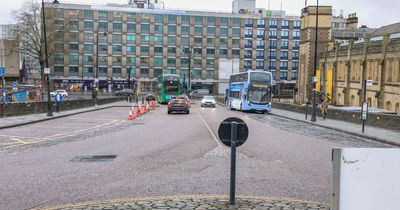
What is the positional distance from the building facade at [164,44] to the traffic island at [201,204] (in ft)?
315

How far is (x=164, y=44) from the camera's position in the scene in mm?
109875

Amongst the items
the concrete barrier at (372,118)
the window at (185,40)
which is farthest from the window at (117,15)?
→ the concrete barrier at (372,118)

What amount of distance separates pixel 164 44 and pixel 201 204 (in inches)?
4116

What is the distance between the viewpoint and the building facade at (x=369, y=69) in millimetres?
46656

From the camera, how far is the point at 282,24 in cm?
11806

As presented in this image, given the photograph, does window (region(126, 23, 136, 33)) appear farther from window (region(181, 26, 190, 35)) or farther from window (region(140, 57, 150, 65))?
window (region(181, 26, 190, 35))

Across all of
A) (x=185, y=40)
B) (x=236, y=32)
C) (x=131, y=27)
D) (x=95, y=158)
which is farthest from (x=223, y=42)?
(x=95, y=158)

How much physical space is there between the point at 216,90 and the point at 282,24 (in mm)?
25735

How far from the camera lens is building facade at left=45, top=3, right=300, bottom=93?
105 metres

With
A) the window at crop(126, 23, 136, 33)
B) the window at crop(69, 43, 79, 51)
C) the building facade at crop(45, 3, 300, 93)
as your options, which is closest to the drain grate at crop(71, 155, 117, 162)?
the building facade at crop(45, 3, 300, 93)

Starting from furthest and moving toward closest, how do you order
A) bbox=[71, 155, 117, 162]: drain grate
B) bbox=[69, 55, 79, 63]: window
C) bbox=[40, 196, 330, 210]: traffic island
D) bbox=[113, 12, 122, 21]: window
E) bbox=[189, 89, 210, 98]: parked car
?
bbox=[113, 12, 122, 21]: window < bbox=[69, 55, 79, 63]: window < bbox=[189, 89, 210, 98]: parked car < bbox=[71, 155, 117, 162]: drain grate < bbox=[40, 196, 330, 210]: traffic island

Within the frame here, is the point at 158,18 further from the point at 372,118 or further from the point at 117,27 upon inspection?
the point at 372,118

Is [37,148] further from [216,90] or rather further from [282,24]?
[282,24]

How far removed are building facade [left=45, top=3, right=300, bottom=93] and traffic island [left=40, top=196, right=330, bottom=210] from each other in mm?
96128
